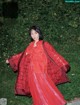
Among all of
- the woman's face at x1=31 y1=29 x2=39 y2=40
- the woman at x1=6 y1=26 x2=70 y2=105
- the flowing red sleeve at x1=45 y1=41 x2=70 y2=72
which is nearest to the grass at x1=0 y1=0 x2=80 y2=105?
the woman at x1=6 y1=26 x2=70 y2=105

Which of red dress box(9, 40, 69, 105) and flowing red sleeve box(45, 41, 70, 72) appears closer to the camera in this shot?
red dress box(9, 40, 69, 105)

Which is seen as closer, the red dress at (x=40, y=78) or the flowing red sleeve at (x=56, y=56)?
the red dress at (x=40, y=78)

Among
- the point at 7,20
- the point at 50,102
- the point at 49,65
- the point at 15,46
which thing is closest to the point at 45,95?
the point at 50,102

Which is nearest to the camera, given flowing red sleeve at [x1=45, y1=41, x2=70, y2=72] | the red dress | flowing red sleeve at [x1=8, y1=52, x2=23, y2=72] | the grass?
the red dress

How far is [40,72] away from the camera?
29.9ft

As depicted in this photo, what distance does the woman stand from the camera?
9102 millimetres

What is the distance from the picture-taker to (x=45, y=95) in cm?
909

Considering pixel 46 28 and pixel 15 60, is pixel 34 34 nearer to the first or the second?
pixel 15 60

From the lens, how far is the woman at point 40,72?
9.10m

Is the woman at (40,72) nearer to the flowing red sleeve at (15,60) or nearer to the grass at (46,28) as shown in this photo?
the flowing red sleeve at (15,60)

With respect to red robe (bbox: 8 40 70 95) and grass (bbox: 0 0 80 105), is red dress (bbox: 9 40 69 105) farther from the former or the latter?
grass (bbox: 0 0 80 105)

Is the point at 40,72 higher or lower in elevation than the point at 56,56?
lower

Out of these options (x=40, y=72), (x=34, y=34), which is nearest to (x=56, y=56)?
(x=40, y=72)

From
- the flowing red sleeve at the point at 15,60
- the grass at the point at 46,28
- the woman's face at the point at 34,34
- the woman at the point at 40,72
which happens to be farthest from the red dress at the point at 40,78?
the grass at the point at 46,28
